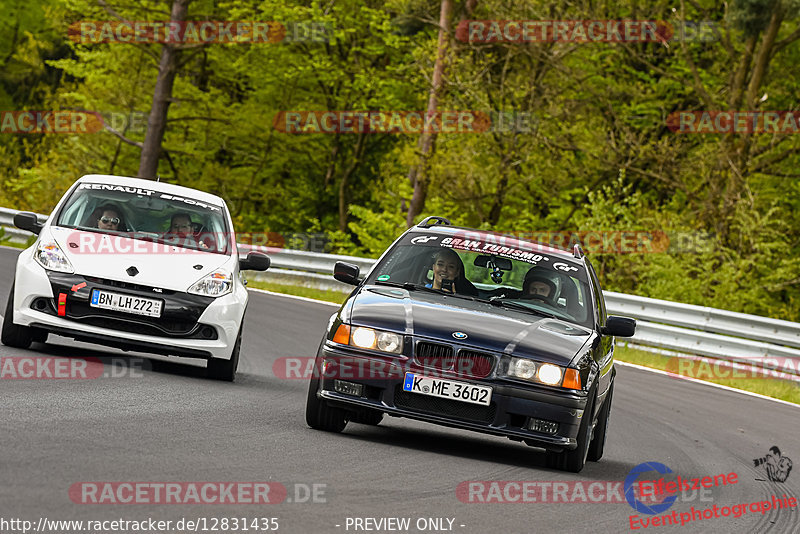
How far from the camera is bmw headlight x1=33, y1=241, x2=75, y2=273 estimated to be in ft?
34.0

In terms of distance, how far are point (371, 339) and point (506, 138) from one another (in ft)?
87.3

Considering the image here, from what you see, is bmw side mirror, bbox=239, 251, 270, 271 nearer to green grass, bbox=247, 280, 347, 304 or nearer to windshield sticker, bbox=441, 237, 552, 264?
windshield sticker, bbox=441, 237, 552, 264

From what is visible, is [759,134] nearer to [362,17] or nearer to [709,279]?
[709,279]

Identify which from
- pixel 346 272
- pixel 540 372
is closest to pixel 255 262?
pixel 346 272

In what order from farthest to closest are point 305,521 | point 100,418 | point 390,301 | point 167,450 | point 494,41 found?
point 494,41
point 390,301
point 100,418
point 167,450
point 305,521

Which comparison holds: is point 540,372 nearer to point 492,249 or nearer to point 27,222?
point 492,249

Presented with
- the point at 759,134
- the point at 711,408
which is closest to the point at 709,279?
the point at 759,134

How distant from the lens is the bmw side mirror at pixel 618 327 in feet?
29.9

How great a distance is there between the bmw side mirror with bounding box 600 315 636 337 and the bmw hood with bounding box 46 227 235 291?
3.47 m

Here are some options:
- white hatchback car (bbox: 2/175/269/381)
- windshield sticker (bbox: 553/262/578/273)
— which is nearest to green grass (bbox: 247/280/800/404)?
windshield sticker (bbox: 553/262/578/273)

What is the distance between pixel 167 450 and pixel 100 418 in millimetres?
1040

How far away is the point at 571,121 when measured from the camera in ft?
112

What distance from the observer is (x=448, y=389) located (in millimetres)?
7859

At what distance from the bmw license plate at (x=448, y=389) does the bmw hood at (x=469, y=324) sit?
0.25 metres
